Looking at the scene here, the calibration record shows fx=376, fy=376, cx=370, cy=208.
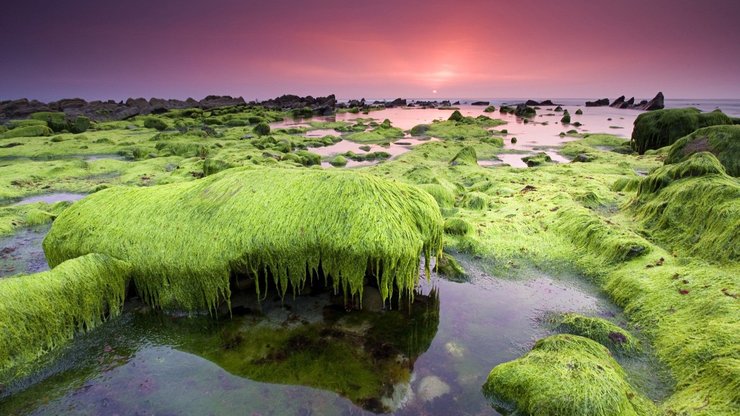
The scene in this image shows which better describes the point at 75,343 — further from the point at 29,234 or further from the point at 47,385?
the point at 29,234

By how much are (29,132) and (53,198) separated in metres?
30.1

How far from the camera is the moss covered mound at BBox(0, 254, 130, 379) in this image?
580cm

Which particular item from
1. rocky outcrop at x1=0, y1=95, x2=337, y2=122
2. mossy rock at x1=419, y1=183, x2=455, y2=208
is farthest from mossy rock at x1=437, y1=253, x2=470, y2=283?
rocky outcrop at x1=0, y1=95, x2=337, y2=122

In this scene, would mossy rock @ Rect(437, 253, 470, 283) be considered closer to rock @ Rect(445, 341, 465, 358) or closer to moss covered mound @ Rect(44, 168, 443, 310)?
moss covered mound @ Rect(44, 168, 443, 310)

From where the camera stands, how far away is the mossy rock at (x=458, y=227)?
1089cm

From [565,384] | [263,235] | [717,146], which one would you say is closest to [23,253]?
[263,235]

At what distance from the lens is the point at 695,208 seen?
883 cm

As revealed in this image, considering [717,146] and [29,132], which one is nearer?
[717,146]

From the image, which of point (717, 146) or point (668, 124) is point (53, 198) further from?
point (668, 124)

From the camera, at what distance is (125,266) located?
7281 millimetres

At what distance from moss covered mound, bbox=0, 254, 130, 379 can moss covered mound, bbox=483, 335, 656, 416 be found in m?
6.87

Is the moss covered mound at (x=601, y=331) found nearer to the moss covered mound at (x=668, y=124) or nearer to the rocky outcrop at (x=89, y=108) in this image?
the moss covered mound at (x=668, y=124)

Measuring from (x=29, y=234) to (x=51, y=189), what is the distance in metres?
7.05

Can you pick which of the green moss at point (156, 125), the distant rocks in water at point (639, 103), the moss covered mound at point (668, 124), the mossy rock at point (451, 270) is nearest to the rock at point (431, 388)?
the mossy rock at point (451, 270)
